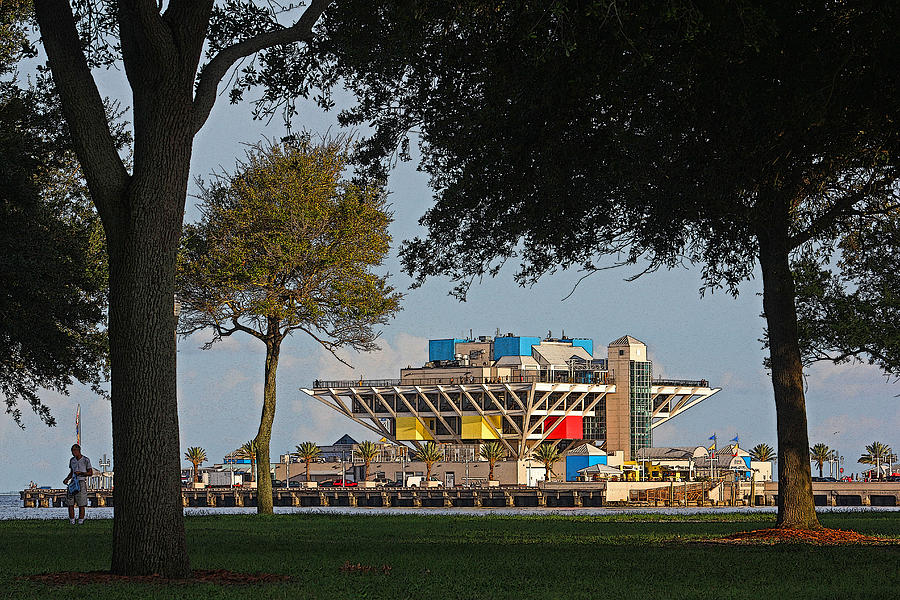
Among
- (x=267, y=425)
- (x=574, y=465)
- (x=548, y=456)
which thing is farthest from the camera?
(x=548, y=456)

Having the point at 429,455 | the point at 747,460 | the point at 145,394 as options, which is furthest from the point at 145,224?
the point at 747,460

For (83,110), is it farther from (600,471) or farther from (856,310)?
Result: (600,471)

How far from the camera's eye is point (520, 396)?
4751 inches

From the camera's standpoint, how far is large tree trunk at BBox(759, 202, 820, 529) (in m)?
19.5

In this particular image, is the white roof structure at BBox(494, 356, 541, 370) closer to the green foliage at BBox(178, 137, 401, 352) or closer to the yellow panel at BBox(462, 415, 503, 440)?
the yellow panel at BBox(462, 415, 503, 440)

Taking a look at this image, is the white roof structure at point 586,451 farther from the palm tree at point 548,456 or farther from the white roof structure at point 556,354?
the white roof structure at point 556,354

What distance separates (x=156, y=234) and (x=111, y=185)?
2.58ft

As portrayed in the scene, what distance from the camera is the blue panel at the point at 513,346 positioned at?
127312 millimetres

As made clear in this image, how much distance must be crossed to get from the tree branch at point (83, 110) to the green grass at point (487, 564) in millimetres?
4108

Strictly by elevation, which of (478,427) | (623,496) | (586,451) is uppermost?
(478,427)

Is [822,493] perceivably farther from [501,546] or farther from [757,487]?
[501,546]

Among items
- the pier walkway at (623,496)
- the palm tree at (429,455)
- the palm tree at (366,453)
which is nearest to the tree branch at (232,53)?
the pier walkway at (623,496)

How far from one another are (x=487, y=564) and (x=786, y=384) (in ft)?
27.3

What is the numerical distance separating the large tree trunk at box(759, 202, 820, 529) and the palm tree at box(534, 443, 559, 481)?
10485 cm
